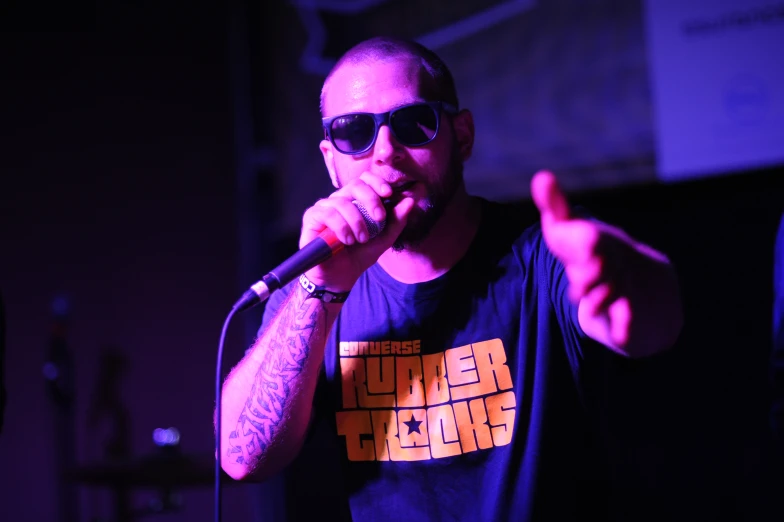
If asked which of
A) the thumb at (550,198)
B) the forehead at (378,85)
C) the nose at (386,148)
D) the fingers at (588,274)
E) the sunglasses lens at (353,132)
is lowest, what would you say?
the fingers at (588,274)

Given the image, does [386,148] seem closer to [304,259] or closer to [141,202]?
[304,259]

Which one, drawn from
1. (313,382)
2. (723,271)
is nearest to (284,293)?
(313,382)

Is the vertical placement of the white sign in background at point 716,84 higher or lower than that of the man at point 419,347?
higher

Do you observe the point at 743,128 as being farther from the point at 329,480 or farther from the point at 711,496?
the point at 329,480

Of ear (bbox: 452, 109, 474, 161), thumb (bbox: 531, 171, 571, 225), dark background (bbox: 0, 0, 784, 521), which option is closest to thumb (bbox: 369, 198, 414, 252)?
ear (bbox: 452, 109, 474, 161)

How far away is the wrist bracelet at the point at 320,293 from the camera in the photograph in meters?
1.48

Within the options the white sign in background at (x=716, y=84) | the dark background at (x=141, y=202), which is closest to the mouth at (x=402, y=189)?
the white sign in background at (x=716, y=84)

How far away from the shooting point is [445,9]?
9.41ft

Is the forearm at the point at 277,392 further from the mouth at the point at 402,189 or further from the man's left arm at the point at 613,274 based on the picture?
the man's left arm at the point at 613,274

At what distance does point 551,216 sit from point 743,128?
1607 mm

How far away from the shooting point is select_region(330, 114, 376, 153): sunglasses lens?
1564mm

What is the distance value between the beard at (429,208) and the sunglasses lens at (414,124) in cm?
10

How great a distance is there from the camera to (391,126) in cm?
155

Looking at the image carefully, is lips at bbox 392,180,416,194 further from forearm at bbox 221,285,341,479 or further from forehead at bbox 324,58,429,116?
forearm at bbox 221,285,341,479
